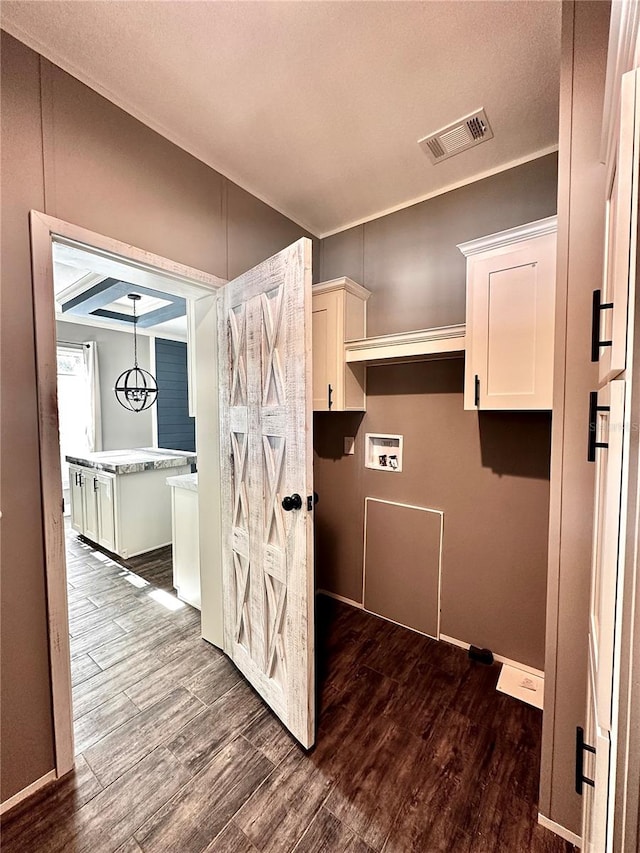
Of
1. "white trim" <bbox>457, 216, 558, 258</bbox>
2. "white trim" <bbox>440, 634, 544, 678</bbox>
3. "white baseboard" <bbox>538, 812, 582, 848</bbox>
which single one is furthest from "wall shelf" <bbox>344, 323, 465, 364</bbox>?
"white baseboard" <bbox>538, 812, 582, 848</bbox>

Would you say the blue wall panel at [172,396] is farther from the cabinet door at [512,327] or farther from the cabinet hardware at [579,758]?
the cabinet hardware at [579,758]

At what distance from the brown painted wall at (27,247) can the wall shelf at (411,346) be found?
1.36 m

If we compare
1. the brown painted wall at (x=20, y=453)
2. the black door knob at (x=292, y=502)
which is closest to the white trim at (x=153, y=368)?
the brown painted wall at (x=20, y=453)

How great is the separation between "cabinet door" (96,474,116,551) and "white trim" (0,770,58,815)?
2.38m

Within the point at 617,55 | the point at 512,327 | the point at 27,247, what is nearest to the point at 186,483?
the point at 27,247

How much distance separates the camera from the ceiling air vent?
1.68m

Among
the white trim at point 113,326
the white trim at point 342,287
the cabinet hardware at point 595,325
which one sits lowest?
the cabinet hardware at point 595,325

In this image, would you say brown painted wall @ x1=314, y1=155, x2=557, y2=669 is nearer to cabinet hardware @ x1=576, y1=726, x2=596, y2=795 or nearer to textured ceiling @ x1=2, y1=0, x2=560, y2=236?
textured ceiling @ x1=2, y1=0, x2=560, y2=236

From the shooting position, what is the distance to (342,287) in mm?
2299

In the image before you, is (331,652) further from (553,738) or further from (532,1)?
(532,1)

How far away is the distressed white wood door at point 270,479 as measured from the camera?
1492mm

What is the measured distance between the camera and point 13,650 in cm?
132

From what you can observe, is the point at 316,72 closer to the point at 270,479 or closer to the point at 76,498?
Result: the point at 270,479

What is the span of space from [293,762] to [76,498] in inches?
152
